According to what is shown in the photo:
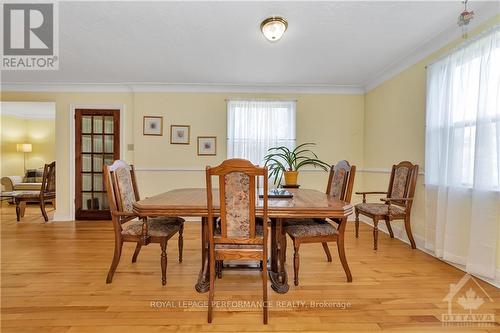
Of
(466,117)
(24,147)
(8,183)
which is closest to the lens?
(466,117)

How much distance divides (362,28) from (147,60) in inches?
101

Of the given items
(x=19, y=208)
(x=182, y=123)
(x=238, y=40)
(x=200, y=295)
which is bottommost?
(x=200, y=295)

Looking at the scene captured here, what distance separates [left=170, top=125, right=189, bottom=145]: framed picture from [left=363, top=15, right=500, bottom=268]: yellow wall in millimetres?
3107

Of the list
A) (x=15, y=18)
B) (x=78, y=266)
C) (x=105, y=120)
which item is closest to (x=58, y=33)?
(x=15, y=18)

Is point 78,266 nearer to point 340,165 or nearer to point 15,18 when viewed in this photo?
point 15,18

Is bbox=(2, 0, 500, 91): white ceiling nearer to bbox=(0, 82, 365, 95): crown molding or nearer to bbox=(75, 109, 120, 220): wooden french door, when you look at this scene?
bbox=(0, 82, 365, 95): crown molding

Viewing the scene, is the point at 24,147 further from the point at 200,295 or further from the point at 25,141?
the point at 200,295

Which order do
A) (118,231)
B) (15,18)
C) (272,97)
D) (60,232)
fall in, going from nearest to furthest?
1. (118,231)
2. (15,18)
3. (60,232)
4. (272,97)

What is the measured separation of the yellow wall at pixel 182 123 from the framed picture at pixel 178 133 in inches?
2.8

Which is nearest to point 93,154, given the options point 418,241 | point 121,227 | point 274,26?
point 121,227

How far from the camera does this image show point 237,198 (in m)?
1.62

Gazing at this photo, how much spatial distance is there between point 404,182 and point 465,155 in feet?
2.65

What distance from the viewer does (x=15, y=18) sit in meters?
2.32

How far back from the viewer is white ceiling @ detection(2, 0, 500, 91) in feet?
7.33
